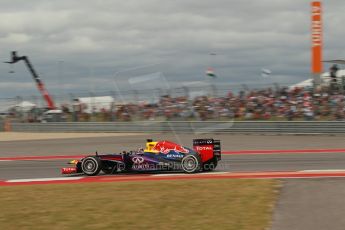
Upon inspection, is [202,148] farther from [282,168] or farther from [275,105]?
[275,105]

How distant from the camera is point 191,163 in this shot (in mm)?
12234

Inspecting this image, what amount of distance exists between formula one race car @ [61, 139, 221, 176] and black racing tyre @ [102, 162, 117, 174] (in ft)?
0.14

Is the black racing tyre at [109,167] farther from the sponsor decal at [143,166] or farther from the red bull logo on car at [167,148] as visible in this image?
the red bull logo on car at [167,148]

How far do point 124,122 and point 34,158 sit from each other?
13.7 m

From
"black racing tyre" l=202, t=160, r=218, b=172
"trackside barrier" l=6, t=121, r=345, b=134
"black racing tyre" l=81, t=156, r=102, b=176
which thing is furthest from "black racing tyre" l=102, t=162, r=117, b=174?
"trackside barrier" l=6, t=121, r=345, b=134

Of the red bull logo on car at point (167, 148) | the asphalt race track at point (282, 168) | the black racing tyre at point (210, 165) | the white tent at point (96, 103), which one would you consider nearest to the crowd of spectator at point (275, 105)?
the asphalt race track at point (282, 168)

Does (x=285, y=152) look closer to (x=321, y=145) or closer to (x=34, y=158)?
(x=321, y=145)

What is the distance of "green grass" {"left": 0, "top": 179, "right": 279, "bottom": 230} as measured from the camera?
6.73 m

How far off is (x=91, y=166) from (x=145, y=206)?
520 centimetres

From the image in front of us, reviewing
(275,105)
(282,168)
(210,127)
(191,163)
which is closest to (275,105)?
(275,105)

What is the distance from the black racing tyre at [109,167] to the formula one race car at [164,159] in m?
0.04

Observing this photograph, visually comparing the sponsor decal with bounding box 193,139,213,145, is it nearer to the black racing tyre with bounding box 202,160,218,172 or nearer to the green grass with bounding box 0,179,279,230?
the black racing tyre with bounding box 202,160,218,172

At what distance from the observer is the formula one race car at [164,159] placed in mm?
12266

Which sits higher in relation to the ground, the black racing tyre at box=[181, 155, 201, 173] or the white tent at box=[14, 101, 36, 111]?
the white tent at box=[14, 101, 36, 111]
